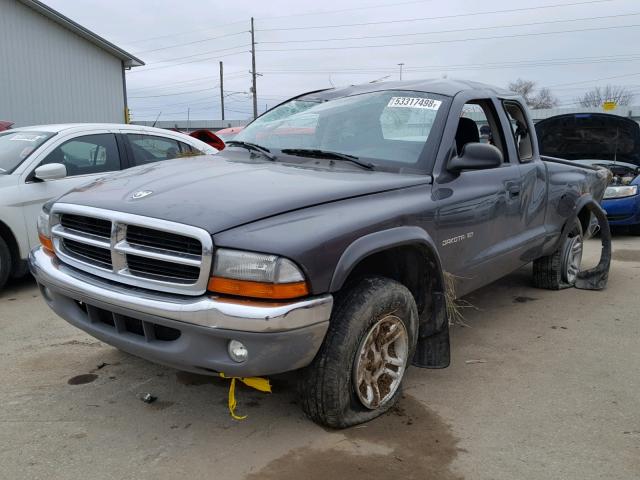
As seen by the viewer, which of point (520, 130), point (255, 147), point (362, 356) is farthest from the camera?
point (520, 130)

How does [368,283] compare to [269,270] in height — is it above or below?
below

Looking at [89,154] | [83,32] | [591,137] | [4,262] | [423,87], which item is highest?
[83,32]

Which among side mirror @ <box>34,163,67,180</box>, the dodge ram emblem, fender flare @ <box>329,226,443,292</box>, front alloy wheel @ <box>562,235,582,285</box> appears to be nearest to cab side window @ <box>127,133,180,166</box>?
side mirror @ <box>34,163,67,180</box>

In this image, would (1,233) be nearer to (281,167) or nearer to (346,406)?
(281,167)

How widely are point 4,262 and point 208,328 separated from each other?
11.9ft

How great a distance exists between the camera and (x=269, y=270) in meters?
2.36

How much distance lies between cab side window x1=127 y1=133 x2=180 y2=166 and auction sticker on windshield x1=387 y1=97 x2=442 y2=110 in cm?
339

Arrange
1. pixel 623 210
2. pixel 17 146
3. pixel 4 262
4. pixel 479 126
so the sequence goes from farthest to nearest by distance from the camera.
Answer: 1. pixel 623 210
2. pixel 17 146
3. pixel 4 262
4. pixel 479 126

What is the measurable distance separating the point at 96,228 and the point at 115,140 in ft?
11.6

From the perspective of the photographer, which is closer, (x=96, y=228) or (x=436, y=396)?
(x=96, y=228)

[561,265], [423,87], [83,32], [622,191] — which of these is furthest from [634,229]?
[83,32]

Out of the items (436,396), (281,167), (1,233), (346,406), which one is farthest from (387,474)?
(1,233)

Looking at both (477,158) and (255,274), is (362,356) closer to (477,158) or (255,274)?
(255,274)

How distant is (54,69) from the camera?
1927 cm
